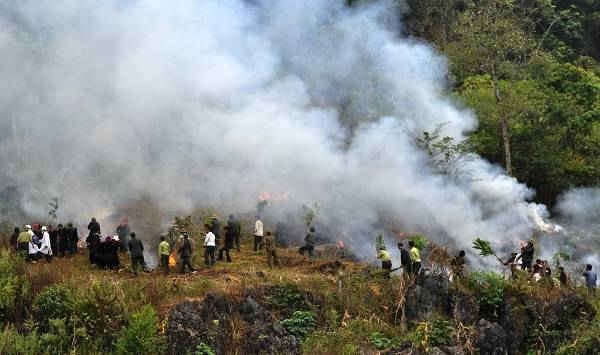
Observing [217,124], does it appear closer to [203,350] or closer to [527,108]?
[203,350]

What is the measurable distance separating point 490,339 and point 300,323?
3.77m

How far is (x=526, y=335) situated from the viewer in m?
13.7

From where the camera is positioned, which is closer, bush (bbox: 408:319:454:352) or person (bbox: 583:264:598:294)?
bush (bbox: 408:319:454:352)

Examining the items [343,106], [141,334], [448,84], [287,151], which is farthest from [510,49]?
[141,334]

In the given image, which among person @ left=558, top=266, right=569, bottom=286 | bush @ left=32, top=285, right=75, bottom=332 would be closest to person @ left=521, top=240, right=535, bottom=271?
person @ left=558, top=266, right=569, bottom=286

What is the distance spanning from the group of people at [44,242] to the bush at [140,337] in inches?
167

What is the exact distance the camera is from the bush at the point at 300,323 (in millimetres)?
12626

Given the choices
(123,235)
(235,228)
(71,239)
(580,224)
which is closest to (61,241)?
(71,239)

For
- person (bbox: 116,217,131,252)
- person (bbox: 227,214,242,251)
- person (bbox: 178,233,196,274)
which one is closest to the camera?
person (bbox: 178,233,196,274)

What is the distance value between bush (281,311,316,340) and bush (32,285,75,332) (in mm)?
3935

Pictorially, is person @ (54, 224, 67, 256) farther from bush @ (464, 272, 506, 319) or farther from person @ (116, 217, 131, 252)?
bush @ (464, 272, 506, 319)

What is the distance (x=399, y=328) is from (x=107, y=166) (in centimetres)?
1072

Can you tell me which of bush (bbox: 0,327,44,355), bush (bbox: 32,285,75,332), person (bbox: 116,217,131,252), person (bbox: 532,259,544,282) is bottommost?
Answer: bush (bbox: 0,327,44,355)

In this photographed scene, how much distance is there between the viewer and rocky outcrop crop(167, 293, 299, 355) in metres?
11.7
